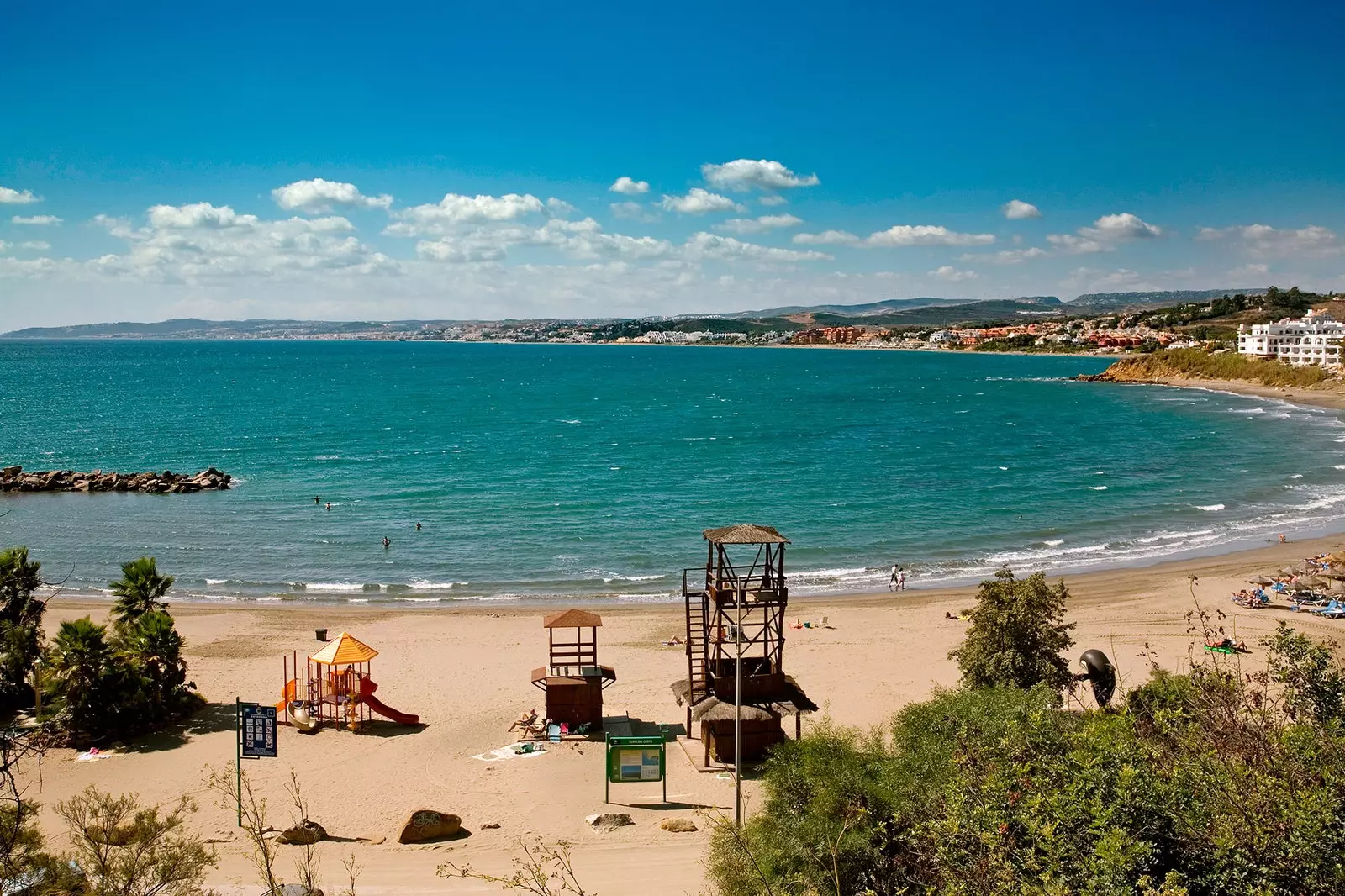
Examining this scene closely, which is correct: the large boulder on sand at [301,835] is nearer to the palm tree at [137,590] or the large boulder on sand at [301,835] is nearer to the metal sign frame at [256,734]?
the metal sign frame at [256,734]

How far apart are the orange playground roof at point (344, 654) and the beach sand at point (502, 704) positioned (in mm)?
1715

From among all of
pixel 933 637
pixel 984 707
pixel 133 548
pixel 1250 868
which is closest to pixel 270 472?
pixel 133 548

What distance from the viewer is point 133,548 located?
141ft

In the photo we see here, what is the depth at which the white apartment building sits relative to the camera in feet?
440

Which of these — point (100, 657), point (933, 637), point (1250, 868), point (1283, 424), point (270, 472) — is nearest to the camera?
point (1250, 868)

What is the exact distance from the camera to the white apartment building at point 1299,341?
134 meters

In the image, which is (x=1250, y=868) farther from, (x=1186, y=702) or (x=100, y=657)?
(x=100, y=657)

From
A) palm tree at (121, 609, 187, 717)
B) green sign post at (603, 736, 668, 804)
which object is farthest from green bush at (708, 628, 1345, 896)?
palm tree at (121, 609, 187, 717)

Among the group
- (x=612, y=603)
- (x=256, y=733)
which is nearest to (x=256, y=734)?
(x=256, y=733)

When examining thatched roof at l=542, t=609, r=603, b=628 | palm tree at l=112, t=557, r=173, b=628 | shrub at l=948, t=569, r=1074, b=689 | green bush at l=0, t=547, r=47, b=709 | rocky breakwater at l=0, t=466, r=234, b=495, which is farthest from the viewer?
rocky breakwater at l=0, t=466, r=234, b=495

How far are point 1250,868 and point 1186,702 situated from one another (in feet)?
19.6

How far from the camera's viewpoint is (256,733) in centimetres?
1752

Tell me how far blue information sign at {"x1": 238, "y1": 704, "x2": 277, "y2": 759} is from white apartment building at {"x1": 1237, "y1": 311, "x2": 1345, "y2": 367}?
491 ft

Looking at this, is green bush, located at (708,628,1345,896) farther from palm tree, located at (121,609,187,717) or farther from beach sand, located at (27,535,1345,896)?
palm tree, located at (121,609,187,717)
